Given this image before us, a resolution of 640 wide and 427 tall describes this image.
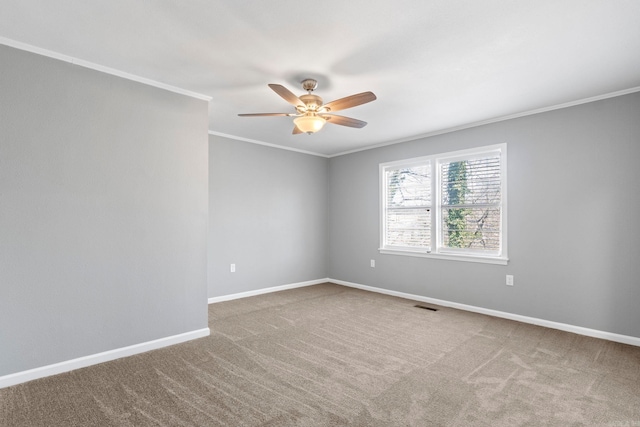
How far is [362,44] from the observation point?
2.42 metres

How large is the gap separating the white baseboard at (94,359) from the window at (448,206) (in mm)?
3277

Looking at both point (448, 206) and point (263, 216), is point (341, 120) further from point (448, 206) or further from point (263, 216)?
point (263, 216)

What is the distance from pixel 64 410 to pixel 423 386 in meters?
2.41

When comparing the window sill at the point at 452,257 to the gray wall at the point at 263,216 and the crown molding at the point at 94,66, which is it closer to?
the gray wall at the point at 263,216

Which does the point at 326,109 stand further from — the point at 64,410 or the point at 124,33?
the point at 64,410

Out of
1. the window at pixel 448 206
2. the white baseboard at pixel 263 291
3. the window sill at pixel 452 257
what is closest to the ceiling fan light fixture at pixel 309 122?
the window at pixel 448 206

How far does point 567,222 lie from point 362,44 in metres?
3.00

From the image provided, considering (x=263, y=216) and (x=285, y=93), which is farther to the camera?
(x=263, y=216)

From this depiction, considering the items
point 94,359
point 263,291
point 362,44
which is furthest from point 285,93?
point 263,291

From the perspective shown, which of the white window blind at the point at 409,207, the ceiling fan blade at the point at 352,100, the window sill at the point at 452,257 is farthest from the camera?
the white window blind at the point at 409,207

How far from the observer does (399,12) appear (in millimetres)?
2045

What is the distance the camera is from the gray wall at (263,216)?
4.95 meters

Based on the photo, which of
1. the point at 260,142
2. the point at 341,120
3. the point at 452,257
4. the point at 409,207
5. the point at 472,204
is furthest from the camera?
the point at 260,142

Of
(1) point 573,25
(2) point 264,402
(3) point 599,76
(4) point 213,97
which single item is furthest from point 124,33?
(3) point 599,76
